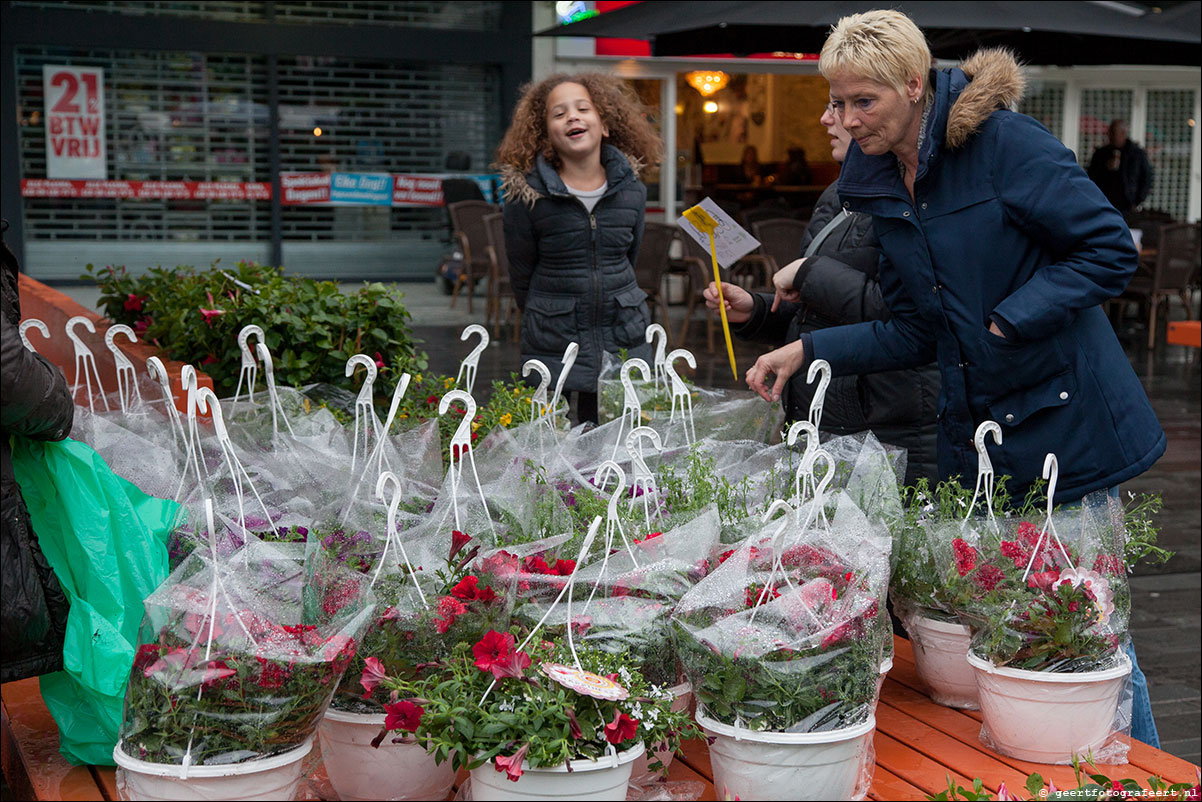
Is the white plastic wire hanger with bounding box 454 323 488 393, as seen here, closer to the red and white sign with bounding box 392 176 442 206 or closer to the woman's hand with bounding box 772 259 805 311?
the woman's hand with bounding box 772 259 805 311

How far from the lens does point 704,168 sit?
15.1 meters

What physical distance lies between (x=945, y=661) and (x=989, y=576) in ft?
0.79

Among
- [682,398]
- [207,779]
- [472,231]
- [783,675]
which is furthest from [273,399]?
[472,231]

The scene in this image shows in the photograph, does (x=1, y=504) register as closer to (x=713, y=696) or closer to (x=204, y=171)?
(x=713, y=696)

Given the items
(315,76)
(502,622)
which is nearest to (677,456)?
(502,622)

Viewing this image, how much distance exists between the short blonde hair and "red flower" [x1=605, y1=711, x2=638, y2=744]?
1285mm

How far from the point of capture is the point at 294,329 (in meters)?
3.68

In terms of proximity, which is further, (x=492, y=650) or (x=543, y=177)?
(x=543, y=177)

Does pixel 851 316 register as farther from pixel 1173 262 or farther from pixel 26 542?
pixel 1173 262

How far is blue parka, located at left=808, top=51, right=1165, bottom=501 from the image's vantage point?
224cm

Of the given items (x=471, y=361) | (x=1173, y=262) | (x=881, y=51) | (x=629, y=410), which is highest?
(x=881, y=51)

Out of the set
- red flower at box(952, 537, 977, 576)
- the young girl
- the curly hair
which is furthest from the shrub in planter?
the curly hair

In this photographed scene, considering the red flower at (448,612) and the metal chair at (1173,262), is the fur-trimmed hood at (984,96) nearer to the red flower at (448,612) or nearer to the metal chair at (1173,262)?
the red flower at (448,612)

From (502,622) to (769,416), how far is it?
139cm
